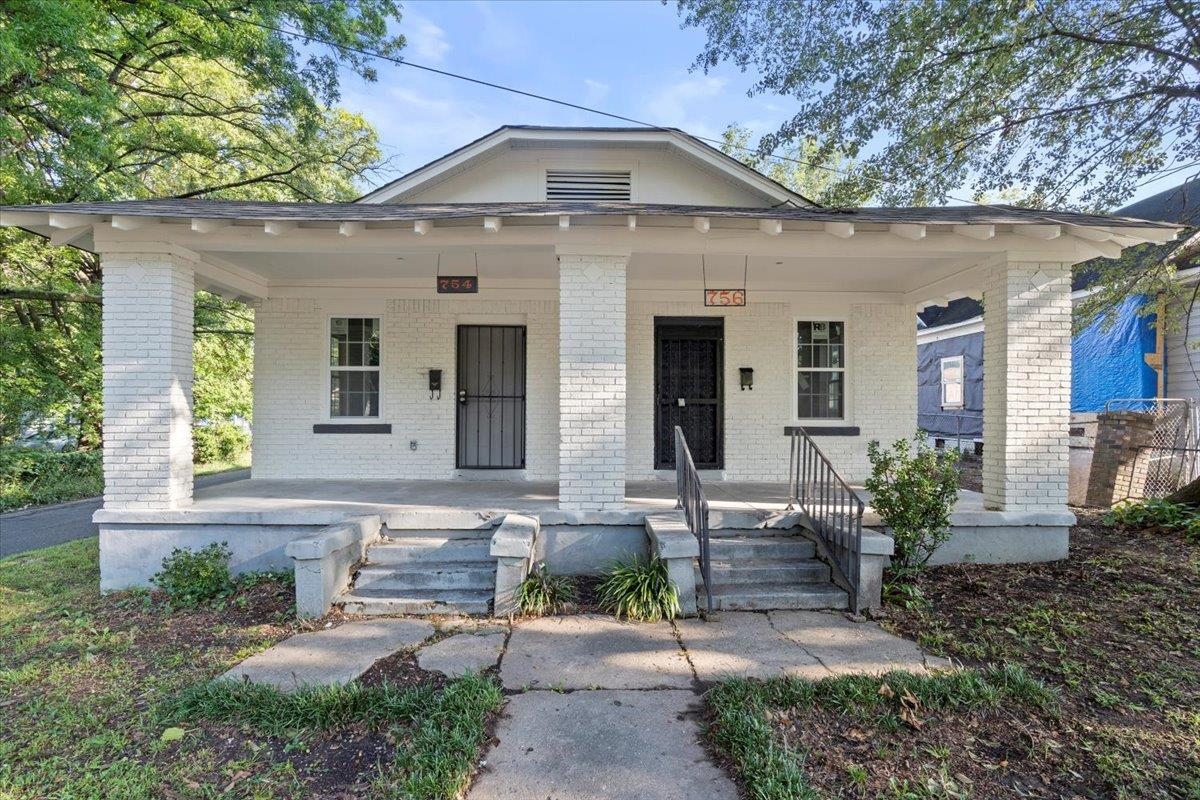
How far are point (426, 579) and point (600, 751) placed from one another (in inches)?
102

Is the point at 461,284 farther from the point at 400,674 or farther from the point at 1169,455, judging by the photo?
the point at 1169,455

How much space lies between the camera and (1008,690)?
3248mm

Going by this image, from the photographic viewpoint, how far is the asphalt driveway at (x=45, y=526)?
25.3 ft

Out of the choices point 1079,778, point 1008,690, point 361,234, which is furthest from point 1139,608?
point 361,234

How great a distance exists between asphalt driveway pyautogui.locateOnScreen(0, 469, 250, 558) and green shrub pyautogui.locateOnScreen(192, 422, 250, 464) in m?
5.02

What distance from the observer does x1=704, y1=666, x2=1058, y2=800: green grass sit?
2719 mm

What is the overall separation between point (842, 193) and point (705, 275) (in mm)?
3400

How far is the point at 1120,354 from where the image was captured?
1034 centimetres

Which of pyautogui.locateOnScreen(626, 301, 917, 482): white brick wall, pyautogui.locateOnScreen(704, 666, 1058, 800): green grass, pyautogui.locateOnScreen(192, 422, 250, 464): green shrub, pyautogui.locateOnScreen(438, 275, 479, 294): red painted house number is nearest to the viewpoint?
pyautogui.locateOnScreen(704, 666, 1058, 800): green grass

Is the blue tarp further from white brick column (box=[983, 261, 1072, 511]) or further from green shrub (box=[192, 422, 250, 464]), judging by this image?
green shrub (box=[192, 422, 250, 464])

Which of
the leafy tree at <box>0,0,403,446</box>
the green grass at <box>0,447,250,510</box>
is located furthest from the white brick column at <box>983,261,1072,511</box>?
the green grass at <box>0,447,250,510</box>

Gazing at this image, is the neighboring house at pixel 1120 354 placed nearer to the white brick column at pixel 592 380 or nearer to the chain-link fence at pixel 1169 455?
the chain-link fence at pixel 1169 455

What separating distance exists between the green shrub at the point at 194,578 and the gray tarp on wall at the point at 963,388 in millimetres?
12946

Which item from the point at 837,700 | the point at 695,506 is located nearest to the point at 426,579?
the point at 695,506
